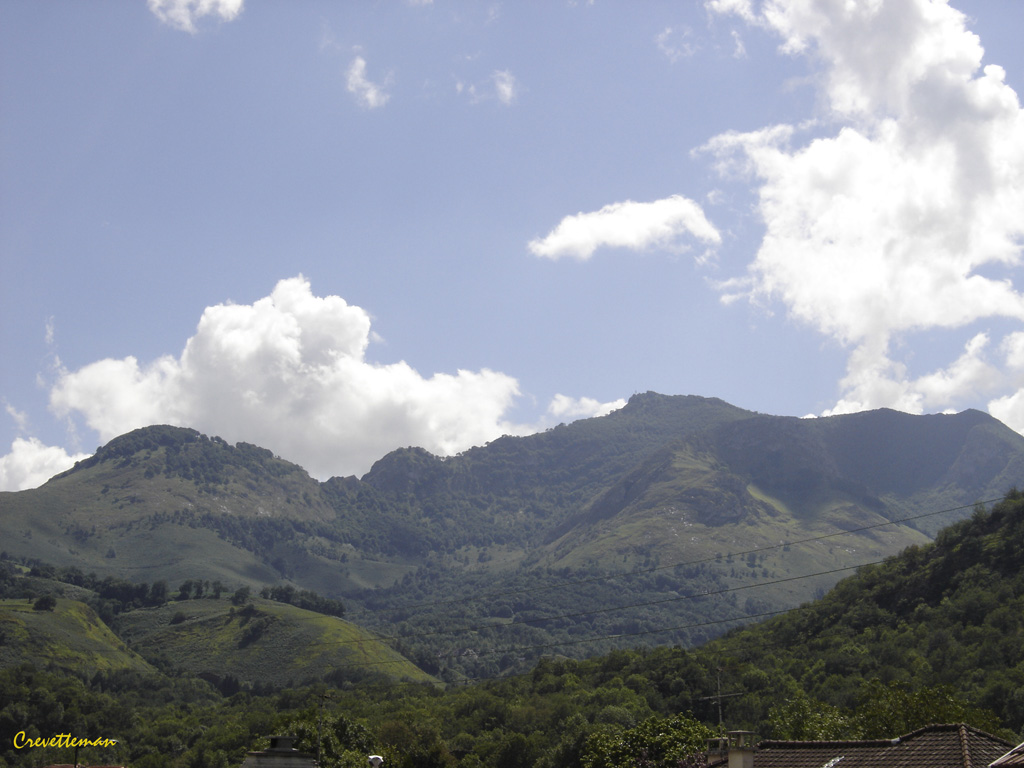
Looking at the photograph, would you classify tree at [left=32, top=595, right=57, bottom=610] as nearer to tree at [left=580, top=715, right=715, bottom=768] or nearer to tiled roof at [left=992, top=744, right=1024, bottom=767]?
tree at [left=580, top=715, right=715, bottom=768]

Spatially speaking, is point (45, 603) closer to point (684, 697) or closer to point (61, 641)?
point (61, 641)

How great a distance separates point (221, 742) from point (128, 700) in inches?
2152

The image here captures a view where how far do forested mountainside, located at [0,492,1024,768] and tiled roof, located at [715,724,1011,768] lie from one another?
61.8ft

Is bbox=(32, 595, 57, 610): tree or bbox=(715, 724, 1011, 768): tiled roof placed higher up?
bbox=(32, 595, 57, 610): tree

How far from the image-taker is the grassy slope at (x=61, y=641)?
160 m

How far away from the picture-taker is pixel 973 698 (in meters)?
74.2

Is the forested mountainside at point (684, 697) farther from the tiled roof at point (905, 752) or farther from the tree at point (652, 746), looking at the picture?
the tiled roof at point (905, 752)

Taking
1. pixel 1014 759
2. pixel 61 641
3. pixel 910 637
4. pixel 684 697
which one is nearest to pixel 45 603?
pixel 61 641

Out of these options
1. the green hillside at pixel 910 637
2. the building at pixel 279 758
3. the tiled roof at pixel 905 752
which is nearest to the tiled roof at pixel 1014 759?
the tiled roof at pixel 905 752

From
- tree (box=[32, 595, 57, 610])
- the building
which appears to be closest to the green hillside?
the building

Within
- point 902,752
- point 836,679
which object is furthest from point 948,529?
point 902,752

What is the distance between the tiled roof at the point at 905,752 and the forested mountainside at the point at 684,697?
61.8 feet

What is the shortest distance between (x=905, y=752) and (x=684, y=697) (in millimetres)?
84664

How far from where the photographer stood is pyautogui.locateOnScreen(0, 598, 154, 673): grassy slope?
525 feet
